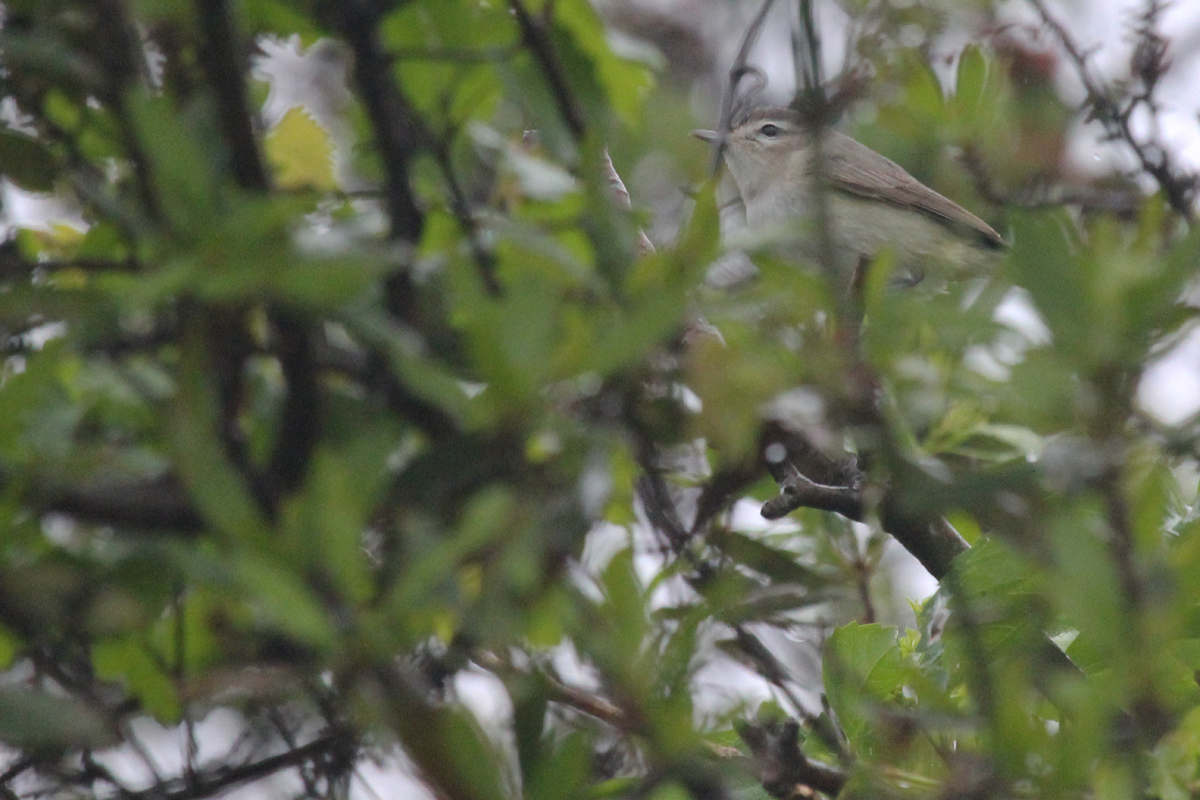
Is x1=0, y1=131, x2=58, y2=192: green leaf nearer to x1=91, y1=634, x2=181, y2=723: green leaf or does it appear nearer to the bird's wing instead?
x1=91, y1=634, x2=181, y2=723: green leaf

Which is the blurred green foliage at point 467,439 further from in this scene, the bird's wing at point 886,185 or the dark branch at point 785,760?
the bird's wing at point 886,185

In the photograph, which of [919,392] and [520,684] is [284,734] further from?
[919,392]

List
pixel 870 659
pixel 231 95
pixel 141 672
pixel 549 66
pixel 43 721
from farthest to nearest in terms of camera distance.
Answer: pixel 870 659, pixel 549 66, pixel 141 672, pixel 231 95, pixel 43 721

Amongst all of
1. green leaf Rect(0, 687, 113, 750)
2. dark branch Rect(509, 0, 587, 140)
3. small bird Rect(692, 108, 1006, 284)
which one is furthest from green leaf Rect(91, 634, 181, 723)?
small bird Rect(692, 108, 1006, 284)

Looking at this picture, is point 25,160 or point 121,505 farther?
point 25,160

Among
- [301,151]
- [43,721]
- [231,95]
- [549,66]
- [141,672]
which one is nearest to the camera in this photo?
[43,721]

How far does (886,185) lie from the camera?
4762mm

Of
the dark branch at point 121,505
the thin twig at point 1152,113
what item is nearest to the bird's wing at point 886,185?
the thin twig at point 1152,113

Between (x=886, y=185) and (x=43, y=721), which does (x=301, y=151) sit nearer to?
(x=43, y=721)

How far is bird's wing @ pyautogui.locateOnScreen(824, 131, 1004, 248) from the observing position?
4633 mm

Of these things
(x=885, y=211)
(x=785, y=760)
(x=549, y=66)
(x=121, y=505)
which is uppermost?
(x=549, y=66)

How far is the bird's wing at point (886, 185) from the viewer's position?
463 cm

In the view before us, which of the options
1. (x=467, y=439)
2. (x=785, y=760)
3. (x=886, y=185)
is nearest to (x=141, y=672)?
(x=467, y=439)

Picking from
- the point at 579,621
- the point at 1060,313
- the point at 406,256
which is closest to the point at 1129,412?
the point at 1060,313
